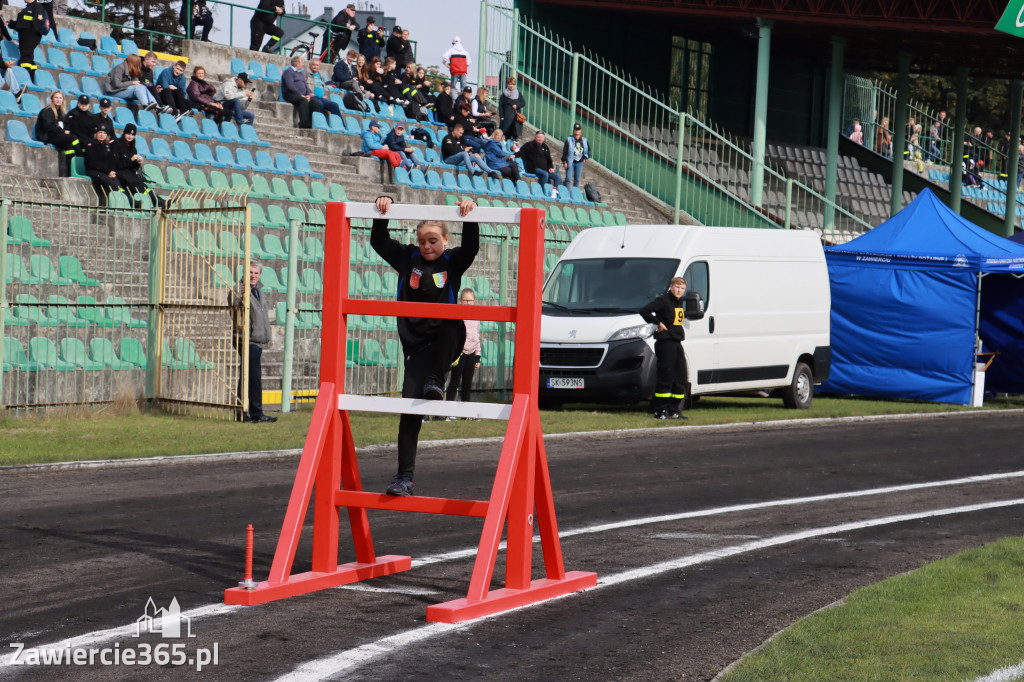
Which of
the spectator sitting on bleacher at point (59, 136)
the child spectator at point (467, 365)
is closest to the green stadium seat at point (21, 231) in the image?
the spectator sitting on bleacher at point (59, 136)

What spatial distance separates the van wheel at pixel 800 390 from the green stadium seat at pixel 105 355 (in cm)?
1025

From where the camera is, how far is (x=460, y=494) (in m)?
11.4

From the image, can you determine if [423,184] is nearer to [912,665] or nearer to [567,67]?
[567,67]

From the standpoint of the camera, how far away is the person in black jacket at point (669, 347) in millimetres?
18359

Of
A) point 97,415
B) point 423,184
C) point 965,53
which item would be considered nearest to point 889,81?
point 965,53

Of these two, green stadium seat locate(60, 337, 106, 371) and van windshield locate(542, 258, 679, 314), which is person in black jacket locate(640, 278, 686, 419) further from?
green stadium seat locate(60, 337, 106, 371)

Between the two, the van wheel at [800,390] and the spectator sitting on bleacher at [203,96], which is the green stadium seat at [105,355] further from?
the van wheel at [800,390]

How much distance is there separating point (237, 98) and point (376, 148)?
9.46 ft

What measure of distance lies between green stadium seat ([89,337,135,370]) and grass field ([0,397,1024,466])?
1.89 ft

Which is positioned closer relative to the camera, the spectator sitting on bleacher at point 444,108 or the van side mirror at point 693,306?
the van side mirror at point 693,306

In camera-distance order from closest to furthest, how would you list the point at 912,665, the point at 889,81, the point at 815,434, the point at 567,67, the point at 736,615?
the point at 912,665
the point at 736,615
the point at 815,434
the point at 567,67
the point at 889,81

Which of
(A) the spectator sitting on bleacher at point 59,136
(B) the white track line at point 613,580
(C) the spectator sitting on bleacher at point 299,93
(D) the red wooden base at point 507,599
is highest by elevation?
(C) the spectator sitting on bleacher at point 299,93

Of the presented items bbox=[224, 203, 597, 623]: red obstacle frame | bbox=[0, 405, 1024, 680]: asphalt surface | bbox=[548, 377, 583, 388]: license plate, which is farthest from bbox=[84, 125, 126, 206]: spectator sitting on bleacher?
bbox=[224, 203, 597, 623]: red obstacle frame

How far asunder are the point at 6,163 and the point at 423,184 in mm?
8732
